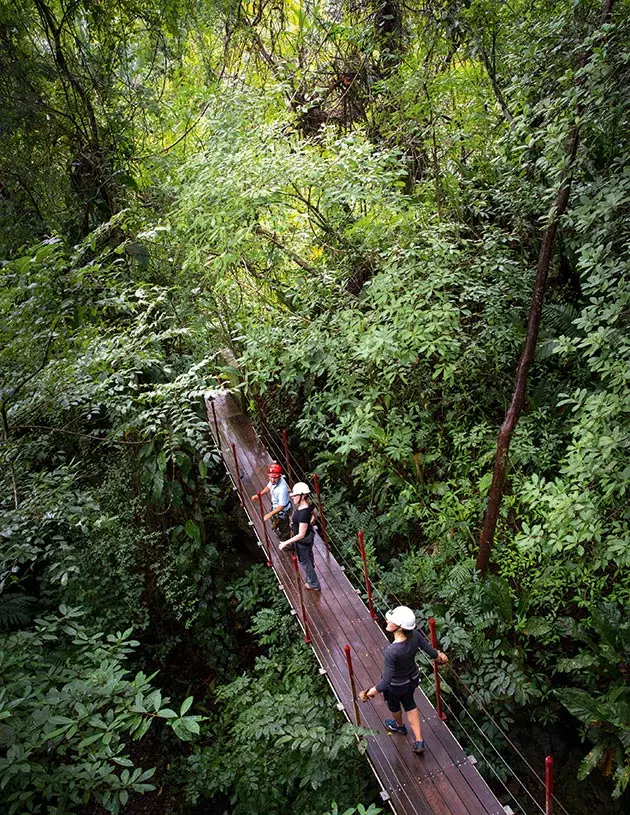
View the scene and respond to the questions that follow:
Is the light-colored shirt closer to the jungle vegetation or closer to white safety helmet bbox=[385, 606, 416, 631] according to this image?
the jungle vegetation

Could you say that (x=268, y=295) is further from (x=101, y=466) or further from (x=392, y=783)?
(x=392, y=783)

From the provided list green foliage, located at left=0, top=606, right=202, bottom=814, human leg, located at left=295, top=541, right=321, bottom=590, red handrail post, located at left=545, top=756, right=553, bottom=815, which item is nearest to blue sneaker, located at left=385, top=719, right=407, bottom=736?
red handrail post, located at left=545, top=756, right=553, bottom=815

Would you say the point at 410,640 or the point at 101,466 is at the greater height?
the point at 101,466

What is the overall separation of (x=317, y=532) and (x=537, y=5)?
226 inches

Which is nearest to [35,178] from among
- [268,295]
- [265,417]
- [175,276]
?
[175,276]

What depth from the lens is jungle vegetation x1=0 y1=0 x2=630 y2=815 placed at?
4.38m

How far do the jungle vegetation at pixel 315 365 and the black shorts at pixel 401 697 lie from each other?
370 mm

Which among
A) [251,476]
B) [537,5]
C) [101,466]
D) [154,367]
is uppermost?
[537,5]

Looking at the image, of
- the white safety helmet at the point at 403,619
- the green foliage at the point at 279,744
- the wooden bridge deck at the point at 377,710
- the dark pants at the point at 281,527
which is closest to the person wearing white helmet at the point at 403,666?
the white safety helmet at the point at 403,619

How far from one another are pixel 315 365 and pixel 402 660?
354 centimetres

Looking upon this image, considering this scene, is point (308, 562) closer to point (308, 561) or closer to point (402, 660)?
point (308, 561)

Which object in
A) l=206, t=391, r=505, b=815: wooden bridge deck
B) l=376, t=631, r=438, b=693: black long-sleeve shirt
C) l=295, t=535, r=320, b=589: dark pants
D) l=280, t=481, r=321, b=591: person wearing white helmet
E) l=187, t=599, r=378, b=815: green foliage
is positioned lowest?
l=187, t=599, r=378, b=815: green foliage

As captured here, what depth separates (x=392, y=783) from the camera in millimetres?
3980

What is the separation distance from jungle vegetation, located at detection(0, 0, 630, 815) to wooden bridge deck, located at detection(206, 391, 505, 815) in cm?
36
